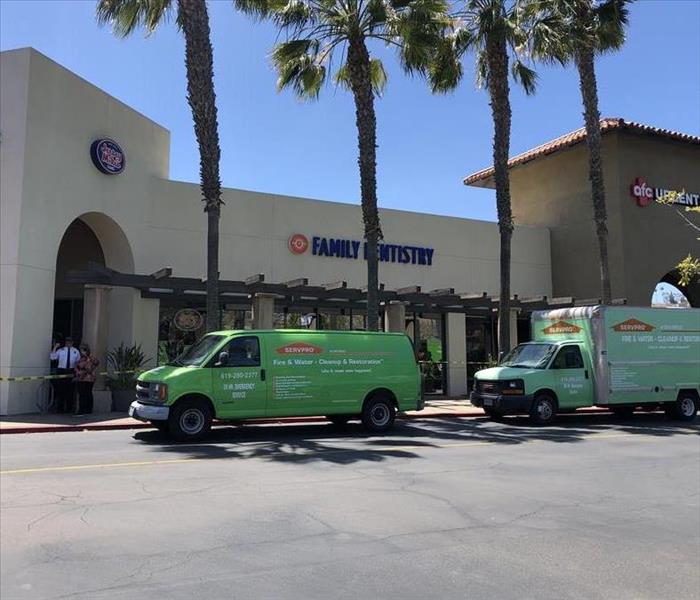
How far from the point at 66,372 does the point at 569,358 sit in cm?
1270

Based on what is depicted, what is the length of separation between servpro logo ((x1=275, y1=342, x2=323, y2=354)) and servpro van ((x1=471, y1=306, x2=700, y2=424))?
5.26 metres

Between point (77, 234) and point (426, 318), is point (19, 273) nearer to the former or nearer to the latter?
point (77, 234)

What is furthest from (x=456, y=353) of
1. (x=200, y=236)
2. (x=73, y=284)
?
(x=73, y=284)

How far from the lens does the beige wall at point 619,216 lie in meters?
25.9

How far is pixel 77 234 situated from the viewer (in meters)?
22.5

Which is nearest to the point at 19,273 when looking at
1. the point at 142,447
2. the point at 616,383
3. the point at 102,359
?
the point at 102,359

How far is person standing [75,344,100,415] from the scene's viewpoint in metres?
16.2

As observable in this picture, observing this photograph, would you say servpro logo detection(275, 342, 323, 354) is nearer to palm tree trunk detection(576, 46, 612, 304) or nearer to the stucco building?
the stucco building

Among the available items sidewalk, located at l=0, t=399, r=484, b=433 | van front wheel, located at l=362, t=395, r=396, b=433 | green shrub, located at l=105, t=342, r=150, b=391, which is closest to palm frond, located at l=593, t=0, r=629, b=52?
sidewalk, located at l=0, t=399, r=484, b=433

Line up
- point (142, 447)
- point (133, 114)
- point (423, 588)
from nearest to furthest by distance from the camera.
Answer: point (423, 588), point (142, 447), point (133, 114)

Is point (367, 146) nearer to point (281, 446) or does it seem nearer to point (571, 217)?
point (281, 446)

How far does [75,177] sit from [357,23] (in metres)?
8.76

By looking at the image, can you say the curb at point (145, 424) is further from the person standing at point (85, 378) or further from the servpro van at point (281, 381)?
the person standing at point (85, 378)

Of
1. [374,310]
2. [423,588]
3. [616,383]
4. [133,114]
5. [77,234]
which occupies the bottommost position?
[423,588]
